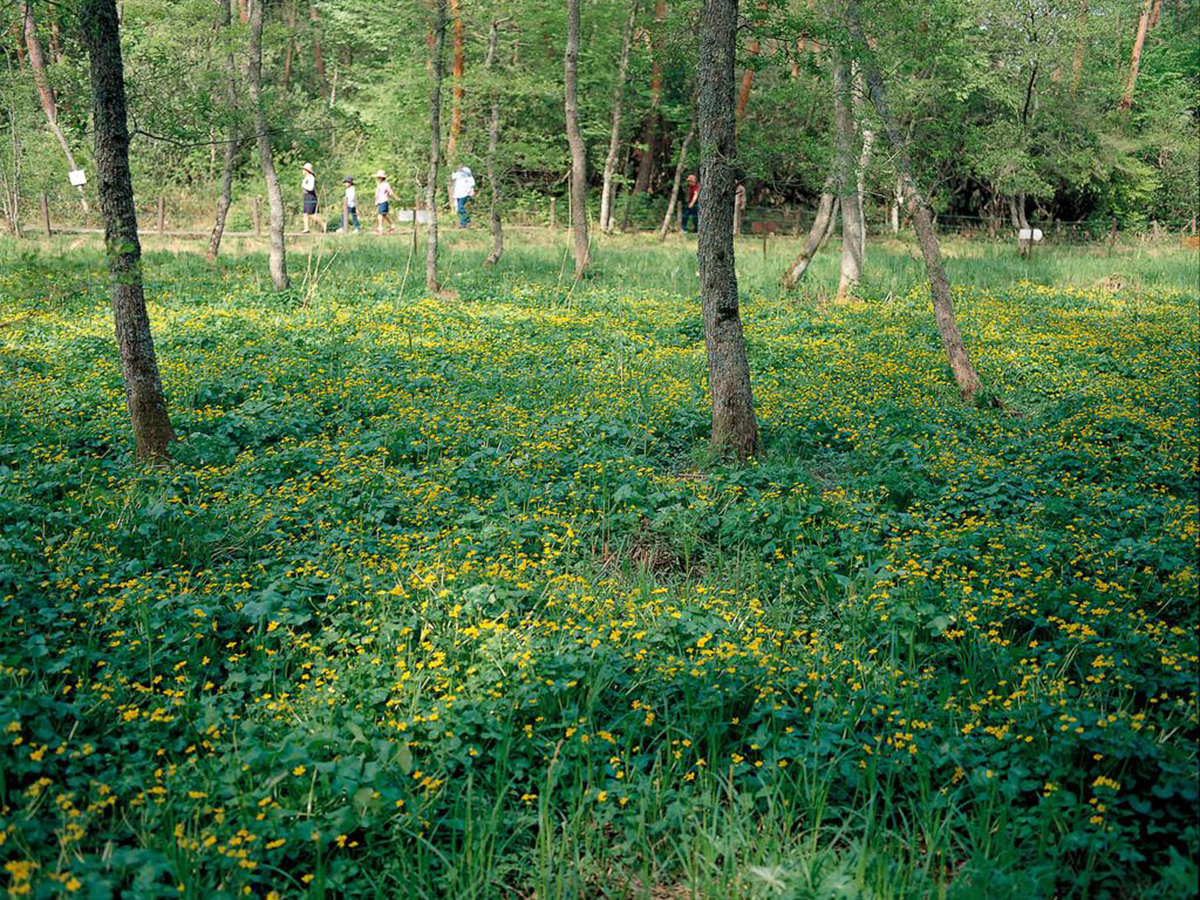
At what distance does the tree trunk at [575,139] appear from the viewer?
683 inches

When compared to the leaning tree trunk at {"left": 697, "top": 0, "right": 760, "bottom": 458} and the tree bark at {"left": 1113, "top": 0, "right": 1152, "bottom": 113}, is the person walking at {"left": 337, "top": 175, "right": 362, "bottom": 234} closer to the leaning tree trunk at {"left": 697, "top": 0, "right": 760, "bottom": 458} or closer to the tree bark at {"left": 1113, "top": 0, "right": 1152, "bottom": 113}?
the leaning tree trunk at {"left": 697, "top": 0, "right": 760, "bottom": 458}

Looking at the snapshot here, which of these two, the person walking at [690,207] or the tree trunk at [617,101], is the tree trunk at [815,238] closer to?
the tree trunk at [617,101]

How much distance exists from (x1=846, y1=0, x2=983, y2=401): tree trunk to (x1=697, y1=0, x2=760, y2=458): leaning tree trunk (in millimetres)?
3193

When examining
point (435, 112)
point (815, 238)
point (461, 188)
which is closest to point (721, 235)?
point (435, 112)

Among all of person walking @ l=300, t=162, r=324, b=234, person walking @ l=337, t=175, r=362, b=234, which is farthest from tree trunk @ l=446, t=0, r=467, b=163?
person walking @ l=300, t=162, r=324, b=234

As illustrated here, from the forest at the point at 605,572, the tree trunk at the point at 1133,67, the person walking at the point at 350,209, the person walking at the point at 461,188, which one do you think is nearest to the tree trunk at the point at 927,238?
the forest at the point at 605,572

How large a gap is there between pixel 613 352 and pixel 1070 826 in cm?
872

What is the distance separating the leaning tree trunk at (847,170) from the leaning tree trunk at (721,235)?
1806 millimetres

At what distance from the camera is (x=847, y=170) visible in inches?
433

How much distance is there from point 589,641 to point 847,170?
25.2 ft

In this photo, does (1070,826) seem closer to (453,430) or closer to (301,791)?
(301,791)

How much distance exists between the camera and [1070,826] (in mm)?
3963

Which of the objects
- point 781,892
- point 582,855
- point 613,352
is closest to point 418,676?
point 582,855

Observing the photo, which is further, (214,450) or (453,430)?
(453,430)
